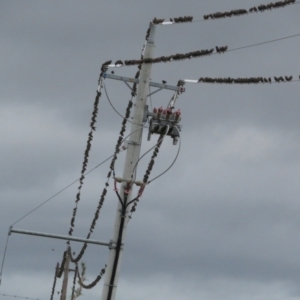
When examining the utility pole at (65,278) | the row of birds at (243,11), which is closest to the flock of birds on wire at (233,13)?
the row of birds at (243,11)

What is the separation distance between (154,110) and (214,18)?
4.40 metres

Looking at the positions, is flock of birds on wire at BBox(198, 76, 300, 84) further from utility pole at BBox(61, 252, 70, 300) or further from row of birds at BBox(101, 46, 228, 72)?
utility pole at BBox(61, 252, 70, 300)

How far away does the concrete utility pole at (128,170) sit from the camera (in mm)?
43594

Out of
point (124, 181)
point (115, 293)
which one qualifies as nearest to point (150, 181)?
point (124, 181)

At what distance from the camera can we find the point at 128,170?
43781mm

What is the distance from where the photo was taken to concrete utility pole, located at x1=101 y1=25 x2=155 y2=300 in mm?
43594

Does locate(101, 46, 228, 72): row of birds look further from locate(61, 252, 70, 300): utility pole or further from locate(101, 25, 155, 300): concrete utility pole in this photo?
locate(61, 252, 70, 300): utility pole

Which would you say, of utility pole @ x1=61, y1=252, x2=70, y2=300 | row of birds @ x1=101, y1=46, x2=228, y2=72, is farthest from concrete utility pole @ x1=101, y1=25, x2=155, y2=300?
utility pole @ x1=61, y1=252, x2=70, y2=300

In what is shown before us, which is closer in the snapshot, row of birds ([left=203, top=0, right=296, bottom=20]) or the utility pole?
row of birds ([left=203, top=0, right=296, bottom=20])

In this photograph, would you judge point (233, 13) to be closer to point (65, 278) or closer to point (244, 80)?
point (244, 80)

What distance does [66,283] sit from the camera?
8200cm

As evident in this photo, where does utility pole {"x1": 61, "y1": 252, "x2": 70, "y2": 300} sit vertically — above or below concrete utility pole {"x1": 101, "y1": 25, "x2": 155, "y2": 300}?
above

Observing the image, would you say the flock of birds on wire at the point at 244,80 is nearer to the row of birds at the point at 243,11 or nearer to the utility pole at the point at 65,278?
the row of birds at the point at 243,11

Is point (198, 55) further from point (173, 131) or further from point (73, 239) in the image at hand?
point (73, 239)
